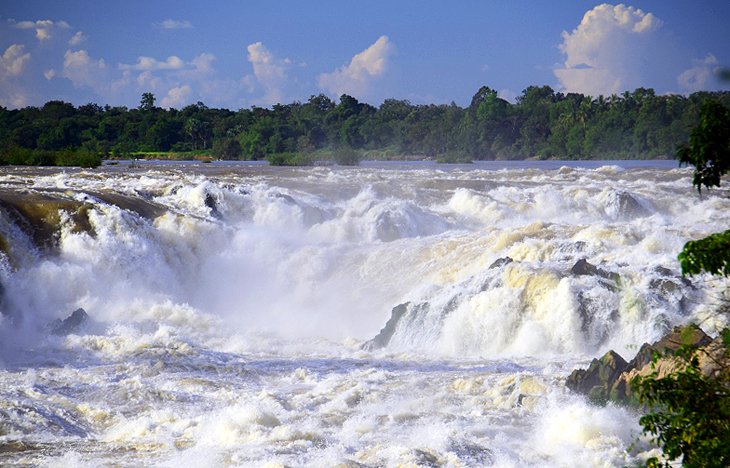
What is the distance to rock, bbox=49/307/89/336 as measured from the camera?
57.0 feet

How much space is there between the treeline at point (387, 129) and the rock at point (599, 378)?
57.4 metres

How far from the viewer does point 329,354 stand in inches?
634

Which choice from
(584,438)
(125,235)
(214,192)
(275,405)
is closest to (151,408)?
(275,405)

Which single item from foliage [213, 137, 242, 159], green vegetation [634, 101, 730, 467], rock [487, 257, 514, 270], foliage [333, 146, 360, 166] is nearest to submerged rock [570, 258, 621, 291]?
rock [487, 257, 514, 270]

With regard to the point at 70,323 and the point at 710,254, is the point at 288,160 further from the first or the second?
the point at 710,254

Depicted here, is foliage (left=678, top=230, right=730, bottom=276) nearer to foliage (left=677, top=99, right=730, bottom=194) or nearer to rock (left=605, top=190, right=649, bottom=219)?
foliage (left=677, top=99, right=730, bottom=194)

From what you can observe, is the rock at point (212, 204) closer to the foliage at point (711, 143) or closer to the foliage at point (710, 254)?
the foliage at point (711, 143)

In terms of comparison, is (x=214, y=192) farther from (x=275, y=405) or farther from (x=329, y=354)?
(x=275, y=405)

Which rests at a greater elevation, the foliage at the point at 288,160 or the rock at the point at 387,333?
the foliage at the point at 288,160

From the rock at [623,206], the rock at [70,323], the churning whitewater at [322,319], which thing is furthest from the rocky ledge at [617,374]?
the rock at [623,206]

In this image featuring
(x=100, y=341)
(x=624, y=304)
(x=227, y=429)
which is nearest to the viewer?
(x=227, y=429)

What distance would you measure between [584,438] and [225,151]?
6881cm

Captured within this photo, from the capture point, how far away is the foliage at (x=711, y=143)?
20.0 ft

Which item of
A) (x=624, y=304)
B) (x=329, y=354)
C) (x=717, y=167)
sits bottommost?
(x=329, y=354)
